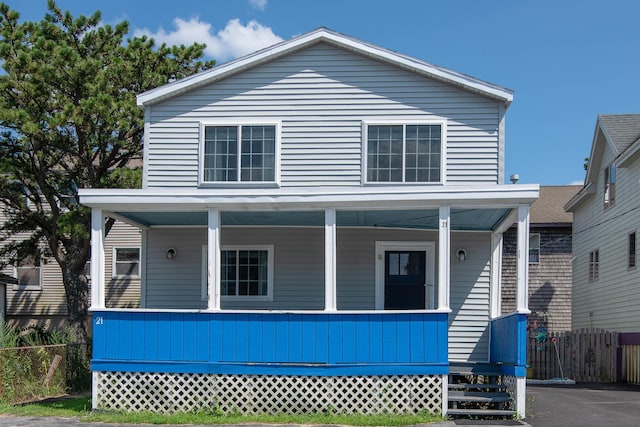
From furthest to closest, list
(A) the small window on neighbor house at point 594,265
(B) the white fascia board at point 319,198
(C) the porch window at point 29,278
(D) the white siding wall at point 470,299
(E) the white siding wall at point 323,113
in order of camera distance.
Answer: (C) the porch window at point 29,278 < (A) the small window on neighbor house at point 594,265 < (E) the white siding wall at point 323,113 < (D) the white siding wall at point 470,299 < (B) the white fascia board at point 319,198

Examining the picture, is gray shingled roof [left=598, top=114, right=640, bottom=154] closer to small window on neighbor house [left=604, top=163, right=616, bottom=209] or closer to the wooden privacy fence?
small window on neighbor house [left=604, top=163, right=616, bottom=209]

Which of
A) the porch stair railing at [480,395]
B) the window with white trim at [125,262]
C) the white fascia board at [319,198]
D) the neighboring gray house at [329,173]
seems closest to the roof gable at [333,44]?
the neighboring gray house at [329,173]

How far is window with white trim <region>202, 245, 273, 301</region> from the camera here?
1430 centimetres

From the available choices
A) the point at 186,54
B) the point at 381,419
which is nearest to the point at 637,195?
the point at 381,419

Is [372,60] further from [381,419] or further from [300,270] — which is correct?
[381,419]

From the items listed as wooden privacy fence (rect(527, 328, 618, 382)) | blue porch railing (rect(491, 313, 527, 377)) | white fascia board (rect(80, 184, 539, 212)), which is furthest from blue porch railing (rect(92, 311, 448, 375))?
wooden privacy fence (rect(527, 328, 618, 382))

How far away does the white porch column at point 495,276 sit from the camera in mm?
13789

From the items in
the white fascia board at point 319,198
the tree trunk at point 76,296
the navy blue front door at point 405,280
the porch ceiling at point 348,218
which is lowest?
the tree trunk at point 76,296

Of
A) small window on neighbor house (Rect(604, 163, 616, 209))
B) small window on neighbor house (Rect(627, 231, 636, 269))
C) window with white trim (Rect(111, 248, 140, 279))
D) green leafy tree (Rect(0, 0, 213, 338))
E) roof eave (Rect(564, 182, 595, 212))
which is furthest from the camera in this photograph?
window with white trim (Rect(111, 248, 140, 279))

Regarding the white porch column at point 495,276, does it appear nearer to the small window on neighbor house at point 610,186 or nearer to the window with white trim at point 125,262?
the small window on neighbor house at point 610,186

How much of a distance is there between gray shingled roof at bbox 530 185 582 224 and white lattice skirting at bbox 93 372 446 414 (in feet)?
53.2

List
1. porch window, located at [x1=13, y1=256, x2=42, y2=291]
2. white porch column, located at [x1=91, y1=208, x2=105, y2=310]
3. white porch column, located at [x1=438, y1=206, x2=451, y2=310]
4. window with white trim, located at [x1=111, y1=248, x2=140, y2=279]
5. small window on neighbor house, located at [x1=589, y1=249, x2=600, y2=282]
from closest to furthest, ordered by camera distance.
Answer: white porch column, located at [x1=438, y1=206, x2=451, y2=310], white porch column, located at [x1=91, y1=208, x2=105, y2=310], small window on neighbor house, located at [x1=589, y1=249, x2=600, y2=282], window with white trim, located at [x1=111, y1=248, x2=140, y2=279], porch window, located at [x1=13, y1=256, x2=42, y2=291]

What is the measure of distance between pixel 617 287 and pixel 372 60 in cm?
Result: 1083

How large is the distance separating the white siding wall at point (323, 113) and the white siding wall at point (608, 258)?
7306 millimetres
